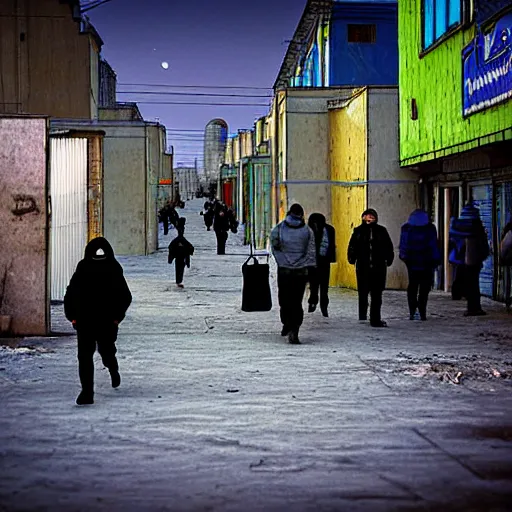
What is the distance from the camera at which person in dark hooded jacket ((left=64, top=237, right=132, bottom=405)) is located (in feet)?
28.0

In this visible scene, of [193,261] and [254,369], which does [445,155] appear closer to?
[254,369]

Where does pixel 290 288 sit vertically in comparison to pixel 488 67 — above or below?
below

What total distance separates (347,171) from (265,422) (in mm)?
14881

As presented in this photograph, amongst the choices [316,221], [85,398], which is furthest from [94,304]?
[316,221]

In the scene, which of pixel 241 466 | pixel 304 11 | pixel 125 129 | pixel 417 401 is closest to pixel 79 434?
pixel 241 466

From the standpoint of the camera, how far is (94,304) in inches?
340

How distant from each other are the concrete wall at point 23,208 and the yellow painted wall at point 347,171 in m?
9.37

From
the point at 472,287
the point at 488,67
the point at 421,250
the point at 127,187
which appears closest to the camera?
the point at 421,250

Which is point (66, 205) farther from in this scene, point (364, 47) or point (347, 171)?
point (364, 47)

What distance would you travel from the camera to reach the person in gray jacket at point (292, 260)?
12531 mm

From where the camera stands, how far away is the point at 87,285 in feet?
28.3

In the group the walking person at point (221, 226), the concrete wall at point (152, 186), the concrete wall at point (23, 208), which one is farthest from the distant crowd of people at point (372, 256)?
the concrete wall at point (152, 186)

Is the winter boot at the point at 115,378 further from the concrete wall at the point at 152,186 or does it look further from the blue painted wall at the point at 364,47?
the blue painted wall at the point at 364,47

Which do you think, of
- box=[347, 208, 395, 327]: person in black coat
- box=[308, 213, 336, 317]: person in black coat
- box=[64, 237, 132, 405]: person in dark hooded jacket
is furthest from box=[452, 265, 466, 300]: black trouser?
box=[64, 237, 132, 405]: person in dark hooded jacket
